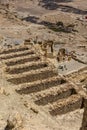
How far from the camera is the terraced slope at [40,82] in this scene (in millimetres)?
28344

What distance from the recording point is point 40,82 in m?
30.9

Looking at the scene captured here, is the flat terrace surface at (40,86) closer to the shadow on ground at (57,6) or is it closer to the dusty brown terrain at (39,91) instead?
the dusty brown terrain at (39,91)

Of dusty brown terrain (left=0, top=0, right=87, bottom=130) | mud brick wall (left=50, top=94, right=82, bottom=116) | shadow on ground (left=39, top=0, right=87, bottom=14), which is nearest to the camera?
dusty brown terrain (left=0, top=0, right=87, bottom=130)

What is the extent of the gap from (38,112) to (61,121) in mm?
2253

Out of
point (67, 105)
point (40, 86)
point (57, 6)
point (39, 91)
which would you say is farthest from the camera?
point (57, 6)

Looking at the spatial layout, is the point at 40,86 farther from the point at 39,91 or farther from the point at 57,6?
the point at 57,6

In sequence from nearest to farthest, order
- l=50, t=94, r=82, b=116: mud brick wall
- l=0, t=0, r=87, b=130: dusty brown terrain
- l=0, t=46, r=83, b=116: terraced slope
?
l=0, t=0, r=87, b=130: dusty brown terrain → l=50, t=94, r=82, b=116: mud brick wall → l=0, t=46, r=83, b=116: terraced slope

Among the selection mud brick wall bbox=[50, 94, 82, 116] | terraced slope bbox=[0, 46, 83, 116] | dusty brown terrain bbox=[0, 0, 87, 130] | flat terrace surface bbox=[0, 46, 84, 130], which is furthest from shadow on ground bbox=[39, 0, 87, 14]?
mud brick wall bbox=[50, 94, 82, 116]

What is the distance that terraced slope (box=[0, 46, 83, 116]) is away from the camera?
28.3 meters

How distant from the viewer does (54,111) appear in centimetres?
2748

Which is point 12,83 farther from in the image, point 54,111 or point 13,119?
point 13,119

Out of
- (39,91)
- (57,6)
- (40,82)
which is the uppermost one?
(40,82)

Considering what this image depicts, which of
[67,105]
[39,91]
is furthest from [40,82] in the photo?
[67,105]

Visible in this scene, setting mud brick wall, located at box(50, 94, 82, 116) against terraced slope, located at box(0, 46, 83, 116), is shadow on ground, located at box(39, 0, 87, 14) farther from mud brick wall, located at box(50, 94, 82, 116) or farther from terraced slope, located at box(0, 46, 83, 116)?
mud brick wall, located at box(50, 94, 82, 116)
